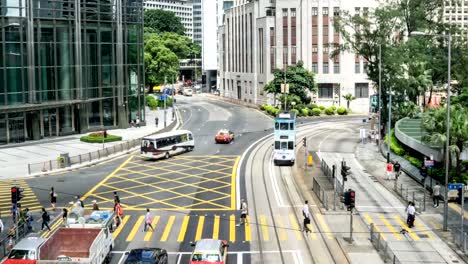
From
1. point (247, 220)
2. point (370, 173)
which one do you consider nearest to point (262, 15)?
point (370, 173)

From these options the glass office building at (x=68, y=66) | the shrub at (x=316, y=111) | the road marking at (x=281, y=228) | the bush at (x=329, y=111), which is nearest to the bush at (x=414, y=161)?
the road marking at (x=281, y=228)

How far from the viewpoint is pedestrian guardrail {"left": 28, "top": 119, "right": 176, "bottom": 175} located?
59.5m

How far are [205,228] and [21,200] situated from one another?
16223 millimetres

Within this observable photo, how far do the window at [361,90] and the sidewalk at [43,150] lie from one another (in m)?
45.1

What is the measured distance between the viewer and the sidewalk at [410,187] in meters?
40.1

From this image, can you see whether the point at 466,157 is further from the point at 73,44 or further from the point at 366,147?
the point at 73,44

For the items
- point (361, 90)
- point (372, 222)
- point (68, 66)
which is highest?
point (68, 66)

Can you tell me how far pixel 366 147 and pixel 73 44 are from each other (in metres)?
37.2

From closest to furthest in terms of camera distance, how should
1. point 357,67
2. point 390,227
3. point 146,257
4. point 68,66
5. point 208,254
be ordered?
point 146,257 < point 208,254 < point 390,227 < point 68,66 < point 357,67

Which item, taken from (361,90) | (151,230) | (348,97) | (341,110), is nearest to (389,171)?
(151,230)

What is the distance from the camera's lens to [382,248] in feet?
113

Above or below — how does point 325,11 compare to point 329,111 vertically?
above

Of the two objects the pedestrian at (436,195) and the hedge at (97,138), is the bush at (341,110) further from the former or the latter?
the pedestrian at (436,195)

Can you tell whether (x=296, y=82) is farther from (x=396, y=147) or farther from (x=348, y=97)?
(x=396, y=147)
